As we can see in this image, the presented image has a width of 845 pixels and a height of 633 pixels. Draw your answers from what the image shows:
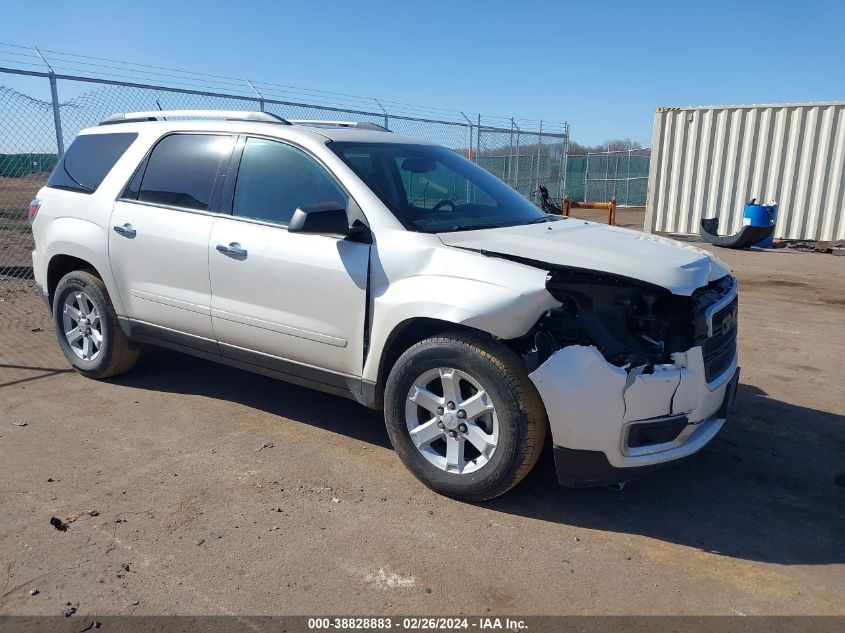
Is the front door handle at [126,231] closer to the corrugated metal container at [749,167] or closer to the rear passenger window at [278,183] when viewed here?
the rear passenger window at [278,183]

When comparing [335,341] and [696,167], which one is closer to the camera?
[335,341]

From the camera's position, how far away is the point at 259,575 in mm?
2957

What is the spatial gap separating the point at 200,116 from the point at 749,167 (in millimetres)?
13172

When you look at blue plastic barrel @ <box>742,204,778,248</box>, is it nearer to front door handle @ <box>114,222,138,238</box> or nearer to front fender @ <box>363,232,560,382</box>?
front fender @ <box>363,232,560,382</box>

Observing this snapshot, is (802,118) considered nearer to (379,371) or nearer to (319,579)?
(379,371)

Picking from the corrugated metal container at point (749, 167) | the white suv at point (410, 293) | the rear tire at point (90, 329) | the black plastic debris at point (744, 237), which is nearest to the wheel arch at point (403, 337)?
the white suv at point (410, 293)

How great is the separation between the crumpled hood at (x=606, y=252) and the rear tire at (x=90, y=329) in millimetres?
2783

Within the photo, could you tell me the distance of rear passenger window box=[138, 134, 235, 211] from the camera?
4.53m

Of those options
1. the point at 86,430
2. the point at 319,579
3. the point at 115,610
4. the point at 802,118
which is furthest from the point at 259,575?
the point at 802,118

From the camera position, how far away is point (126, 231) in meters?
4.80

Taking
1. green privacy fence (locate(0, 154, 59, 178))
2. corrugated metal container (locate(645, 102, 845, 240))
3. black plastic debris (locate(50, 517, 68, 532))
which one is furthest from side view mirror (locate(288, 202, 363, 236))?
corrugated metal container (locate(645, 102, 845, 240))

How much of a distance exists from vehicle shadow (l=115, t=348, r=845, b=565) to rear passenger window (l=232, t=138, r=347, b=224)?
4.63 feet

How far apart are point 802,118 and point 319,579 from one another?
1474cm

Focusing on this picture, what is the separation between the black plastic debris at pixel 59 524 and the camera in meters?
3.30
